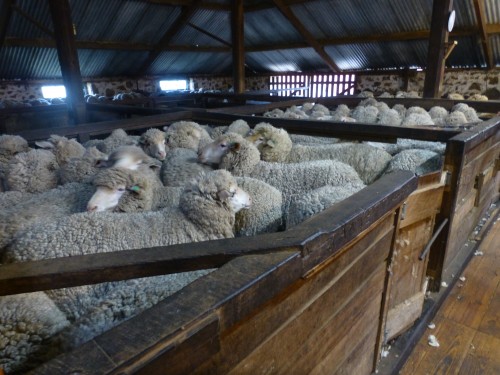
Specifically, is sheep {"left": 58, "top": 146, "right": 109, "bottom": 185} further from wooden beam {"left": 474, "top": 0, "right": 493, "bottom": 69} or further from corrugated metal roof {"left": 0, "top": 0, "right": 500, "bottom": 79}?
wooden beam {"left": 474, "top": 0, "right": 493, "bottom": 69}

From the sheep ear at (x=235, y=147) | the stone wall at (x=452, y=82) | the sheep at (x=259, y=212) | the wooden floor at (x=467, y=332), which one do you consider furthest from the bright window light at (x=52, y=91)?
the wooden floor at (x=467, y=332)

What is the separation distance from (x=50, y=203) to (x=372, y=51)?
444 inches

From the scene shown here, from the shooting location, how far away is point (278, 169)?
2.46 m

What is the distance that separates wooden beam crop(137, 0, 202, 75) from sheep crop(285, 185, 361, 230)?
10.1m

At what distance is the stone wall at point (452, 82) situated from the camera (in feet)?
30.0

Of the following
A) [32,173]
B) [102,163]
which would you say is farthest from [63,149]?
[102,163]

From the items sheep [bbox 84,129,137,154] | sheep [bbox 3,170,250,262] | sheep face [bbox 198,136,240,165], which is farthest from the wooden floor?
sheep [bbox 84,129,137,154]

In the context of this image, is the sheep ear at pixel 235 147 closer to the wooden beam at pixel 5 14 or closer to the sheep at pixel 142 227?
the sheep at pixel 142 227

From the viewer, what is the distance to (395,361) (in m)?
1.84

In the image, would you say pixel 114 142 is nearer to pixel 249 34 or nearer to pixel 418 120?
pixel 418 120

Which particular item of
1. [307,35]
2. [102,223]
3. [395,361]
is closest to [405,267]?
[395,361]

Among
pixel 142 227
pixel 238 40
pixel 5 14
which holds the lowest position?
pixel 142 227

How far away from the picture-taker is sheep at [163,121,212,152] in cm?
330

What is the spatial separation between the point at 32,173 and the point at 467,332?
3159 millimetres
